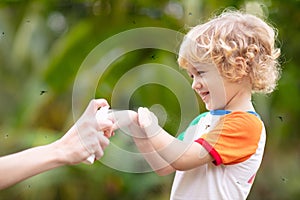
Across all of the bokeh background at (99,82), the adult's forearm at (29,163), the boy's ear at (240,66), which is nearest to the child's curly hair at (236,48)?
the boy's ear at (240,66)

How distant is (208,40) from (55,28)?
1.08 meters

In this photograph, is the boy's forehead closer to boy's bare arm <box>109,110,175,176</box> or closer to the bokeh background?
boy's bare arm <box>109,110,175,176</box>

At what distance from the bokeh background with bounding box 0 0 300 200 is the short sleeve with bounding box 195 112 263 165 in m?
0.61

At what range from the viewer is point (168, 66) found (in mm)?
1572

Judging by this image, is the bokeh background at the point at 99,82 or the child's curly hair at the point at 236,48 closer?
the child's curly hair at the point at 236,48

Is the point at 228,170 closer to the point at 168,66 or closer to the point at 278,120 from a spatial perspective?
the point at 168,66

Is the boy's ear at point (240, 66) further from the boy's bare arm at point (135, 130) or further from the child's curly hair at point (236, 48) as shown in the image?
the boy's bare arm at point (135, 130)

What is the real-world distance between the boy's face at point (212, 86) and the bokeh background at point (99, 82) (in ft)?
1.93

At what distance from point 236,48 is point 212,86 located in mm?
63

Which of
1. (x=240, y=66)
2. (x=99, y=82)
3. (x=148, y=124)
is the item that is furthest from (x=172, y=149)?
(x=99, y=82)

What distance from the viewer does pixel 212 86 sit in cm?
89

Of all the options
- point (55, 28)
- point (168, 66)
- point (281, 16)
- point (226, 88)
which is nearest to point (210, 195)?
point (226, 88)

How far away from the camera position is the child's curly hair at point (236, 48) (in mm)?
897

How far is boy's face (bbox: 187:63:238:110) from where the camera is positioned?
897 millimetres
